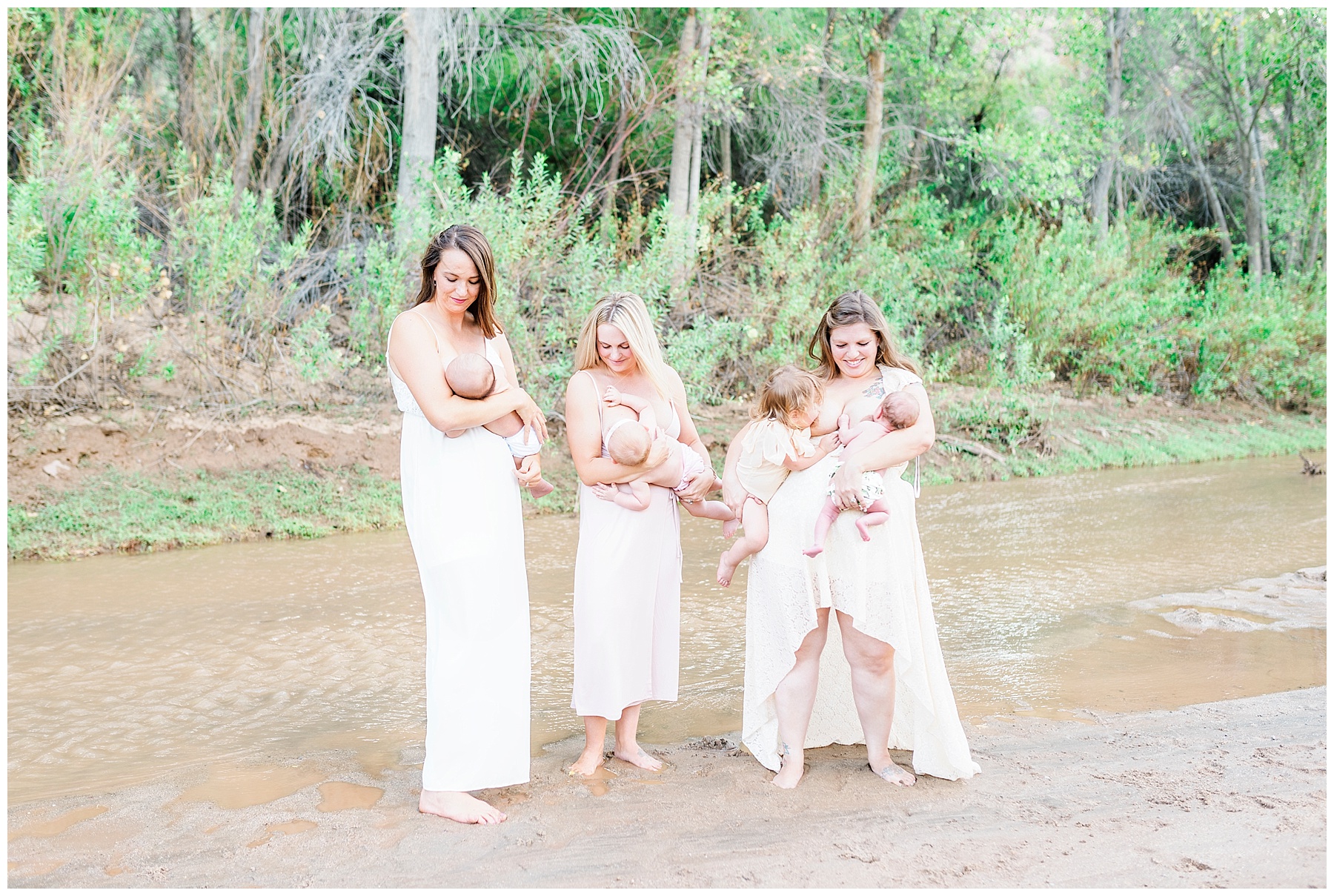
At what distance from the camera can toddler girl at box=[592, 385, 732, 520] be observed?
12.5ft

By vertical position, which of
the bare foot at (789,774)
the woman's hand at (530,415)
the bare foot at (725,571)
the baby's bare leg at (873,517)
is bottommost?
the bare foot at (789,774)

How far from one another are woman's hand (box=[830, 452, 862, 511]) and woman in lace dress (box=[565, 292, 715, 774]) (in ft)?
1.98

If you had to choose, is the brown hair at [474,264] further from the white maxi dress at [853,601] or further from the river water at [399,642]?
the river water at [399,642]

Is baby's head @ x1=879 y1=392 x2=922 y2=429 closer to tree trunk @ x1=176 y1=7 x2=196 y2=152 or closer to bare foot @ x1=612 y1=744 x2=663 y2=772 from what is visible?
bare foot @ x1=612 y1=744 x2=663 y2=772

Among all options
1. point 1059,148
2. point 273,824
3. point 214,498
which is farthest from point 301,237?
point 1059,148

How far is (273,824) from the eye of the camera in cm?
346

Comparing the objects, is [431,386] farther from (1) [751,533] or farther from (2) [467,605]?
(1) [751,533]

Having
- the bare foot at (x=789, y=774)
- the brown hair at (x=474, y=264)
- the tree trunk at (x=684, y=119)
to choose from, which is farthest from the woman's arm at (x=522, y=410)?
the tree trunk at (x=684, y=119)

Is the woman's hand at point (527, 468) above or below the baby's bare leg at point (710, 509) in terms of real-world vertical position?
above

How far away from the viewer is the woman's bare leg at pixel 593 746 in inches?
156

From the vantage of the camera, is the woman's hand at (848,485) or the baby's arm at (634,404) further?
the baby's arm at (634,404)

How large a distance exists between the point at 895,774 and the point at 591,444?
1.66 metres

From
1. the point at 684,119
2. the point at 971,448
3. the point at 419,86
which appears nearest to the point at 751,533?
the point at 419,86

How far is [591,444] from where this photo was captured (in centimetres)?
392
